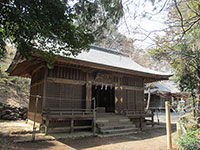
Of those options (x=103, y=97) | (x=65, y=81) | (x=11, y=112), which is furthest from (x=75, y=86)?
(x=11, y=112)

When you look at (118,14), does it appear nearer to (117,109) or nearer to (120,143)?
(120,143)

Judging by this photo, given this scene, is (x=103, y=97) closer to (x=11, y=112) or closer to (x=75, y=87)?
(x=75, y=87)

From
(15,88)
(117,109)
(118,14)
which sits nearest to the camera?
(118,14)

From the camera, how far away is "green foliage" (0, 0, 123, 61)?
155 inches

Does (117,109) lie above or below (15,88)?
below

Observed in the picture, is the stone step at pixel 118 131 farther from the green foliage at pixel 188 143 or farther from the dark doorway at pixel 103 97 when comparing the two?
the dark doorway at pixel 103 97

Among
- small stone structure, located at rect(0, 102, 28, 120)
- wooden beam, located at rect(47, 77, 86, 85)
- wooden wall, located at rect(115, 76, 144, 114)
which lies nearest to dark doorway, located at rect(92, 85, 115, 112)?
wooden wall, located at rect(115, 76, 144, 114)

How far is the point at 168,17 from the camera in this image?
5.02m

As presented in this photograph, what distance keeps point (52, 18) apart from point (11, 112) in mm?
11945

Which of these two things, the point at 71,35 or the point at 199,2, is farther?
the point at 71,35

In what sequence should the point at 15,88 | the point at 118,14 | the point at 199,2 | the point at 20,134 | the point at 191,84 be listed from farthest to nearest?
the point at 15,88 → the point at 191,84 → the point at 20,134 → the point at 118,14 → the point at 199,2

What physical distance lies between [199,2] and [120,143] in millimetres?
5451

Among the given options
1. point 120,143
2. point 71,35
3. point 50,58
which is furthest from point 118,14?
point 120,143

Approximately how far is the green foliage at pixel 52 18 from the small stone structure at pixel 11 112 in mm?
9673
